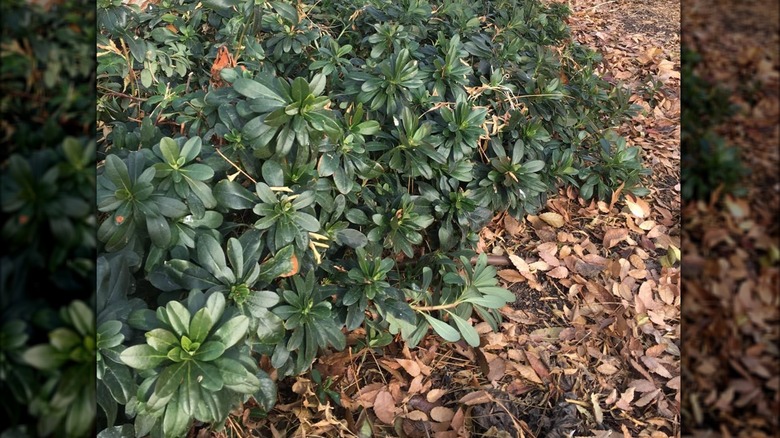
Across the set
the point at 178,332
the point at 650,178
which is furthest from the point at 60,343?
the point at 650,178

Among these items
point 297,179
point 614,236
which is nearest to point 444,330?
point 297,179

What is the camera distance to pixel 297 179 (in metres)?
1.56

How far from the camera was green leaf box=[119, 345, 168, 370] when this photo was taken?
108 cm

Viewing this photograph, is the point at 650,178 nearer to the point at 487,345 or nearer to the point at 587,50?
the point at 587,50

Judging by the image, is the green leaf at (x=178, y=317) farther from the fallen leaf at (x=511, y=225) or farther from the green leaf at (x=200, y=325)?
the fallen leaf at (x=511, y=225)

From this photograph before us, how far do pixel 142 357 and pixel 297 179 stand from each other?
2.10 feet

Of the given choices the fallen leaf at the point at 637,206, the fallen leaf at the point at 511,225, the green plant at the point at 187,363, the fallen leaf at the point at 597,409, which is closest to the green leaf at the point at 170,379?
the green plant at the point at 187,363

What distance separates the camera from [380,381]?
1.89 meters

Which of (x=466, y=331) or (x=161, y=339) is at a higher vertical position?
(x=161, y=339)

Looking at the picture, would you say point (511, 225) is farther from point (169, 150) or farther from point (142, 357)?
point (142, 357)

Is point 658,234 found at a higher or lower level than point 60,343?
lower

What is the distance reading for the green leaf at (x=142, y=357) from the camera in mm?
1085

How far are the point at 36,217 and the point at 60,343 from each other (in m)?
0.10

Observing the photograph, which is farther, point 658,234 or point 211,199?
point 658,234
